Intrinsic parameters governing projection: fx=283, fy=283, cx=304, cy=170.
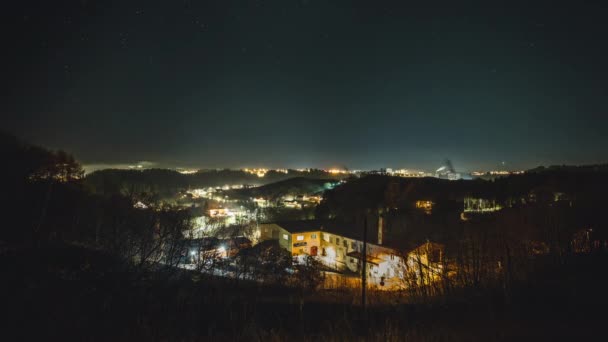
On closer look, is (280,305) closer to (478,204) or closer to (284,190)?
(478,204)

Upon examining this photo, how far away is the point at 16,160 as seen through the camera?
561 inches

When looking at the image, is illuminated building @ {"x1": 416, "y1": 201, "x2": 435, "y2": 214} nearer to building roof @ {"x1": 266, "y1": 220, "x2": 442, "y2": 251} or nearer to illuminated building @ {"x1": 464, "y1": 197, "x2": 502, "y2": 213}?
illuminated building @ {"x1": 464, "y1": 197, "x2": 502, "y2": 213}

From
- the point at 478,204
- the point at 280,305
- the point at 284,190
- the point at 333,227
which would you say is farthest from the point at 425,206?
the point at 284,190

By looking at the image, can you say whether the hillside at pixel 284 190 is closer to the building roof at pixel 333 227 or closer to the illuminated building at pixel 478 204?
the illuminated building at pixel 478 204

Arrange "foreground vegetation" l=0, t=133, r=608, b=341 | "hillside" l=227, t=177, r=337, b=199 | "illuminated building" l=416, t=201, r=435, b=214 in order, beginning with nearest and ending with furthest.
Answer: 1. "foreground vegetation" l=0, t=133, r=608, b=341
2. "illuminated building" l=416, t=201, r=435, b=214
3. "hillside" l=227, t=177, r=337, b=199

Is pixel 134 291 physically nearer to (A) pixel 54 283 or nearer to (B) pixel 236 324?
(A) pixel 54 283

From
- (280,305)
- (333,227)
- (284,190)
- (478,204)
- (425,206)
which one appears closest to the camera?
(280,305)

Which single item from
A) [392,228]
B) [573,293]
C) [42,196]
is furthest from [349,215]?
[573,293]

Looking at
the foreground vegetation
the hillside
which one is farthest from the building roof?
the hillside

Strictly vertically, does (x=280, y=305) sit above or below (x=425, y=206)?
below

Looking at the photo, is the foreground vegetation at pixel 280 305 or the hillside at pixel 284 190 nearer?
the foreground vegetation at pixel 280 305

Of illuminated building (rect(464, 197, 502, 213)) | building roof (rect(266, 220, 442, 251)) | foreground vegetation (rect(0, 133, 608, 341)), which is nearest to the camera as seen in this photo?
foreground vegetation (rect(0, 133, 608, 341))

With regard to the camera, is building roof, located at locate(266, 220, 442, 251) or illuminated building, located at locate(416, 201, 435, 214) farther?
illuminated building, located at locate(416, 201, 435, 214)

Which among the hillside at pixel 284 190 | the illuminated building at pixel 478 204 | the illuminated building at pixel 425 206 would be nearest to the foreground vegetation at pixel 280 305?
the illuminated building at pixel 425 206
